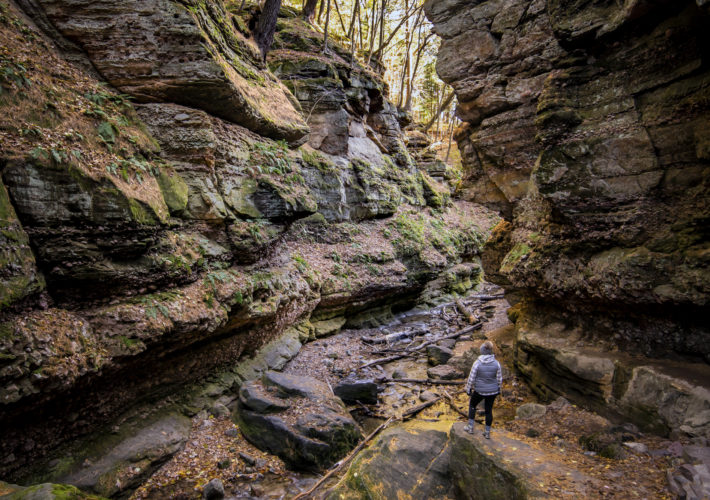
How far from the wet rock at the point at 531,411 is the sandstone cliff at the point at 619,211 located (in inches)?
29.9

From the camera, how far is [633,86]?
7.21 meters

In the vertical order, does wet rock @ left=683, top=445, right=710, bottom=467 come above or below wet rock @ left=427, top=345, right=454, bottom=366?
above

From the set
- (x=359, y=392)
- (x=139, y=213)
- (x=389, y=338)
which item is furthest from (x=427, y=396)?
(x=139, y=213)

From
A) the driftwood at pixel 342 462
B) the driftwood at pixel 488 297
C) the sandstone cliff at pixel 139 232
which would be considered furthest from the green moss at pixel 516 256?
the driftwood at pixel 488 297

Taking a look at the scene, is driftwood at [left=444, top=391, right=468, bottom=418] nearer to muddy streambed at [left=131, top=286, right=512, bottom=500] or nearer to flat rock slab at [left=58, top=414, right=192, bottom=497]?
muddy streambed at [left=131, top=286, right=512, bottom=500]

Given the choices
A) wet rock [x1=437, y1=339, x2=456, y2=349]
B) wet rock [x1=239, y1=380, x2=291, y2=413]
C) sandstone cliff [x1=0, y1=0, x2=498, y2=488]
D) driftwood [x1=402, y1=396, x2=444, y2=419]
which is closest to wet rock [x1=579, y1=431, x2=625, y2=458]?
driftwood [x1=402, y1=396, x2=444, y2=419]

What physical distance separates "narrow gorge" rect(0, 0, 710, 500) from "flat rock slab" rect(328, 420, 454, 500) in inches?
1.6

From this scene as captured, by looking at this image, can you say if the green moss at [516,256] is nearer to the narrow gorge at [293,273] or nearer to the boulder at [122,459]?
the narrow gorge at [293,273]

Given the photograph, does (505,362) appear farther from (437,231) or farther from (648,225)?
(437,231)

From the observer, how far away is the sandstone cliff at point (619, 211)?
20.3 ft

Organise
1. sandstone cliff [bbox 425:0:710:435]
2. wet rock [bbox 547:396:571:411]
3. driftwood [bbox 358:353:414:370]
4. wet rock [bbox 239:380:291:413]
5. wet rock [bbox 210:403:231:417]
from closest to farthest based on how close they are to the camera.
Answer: sandstone cliff [bbox 425:0:710:435] → wet rock [bbox 547:396:571:411] → wet rock [bbox 239:380:291:413] → wet rock [bbox 210:403:231:417] → driftwood [bbox 358:353:414:370]

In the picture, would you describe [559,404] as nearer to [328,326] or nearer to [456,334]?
[456,334]

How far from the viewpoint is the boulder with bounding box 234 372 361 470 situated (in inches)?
277

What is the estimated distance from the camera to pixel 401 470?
5.86 m
